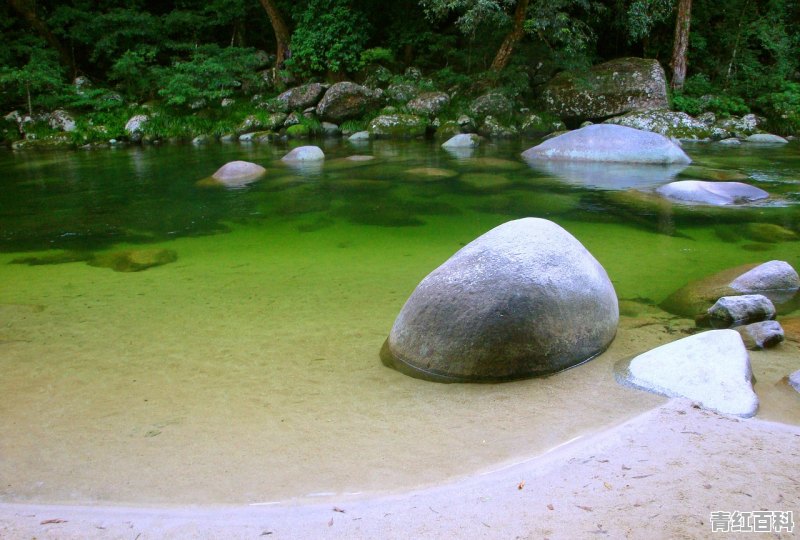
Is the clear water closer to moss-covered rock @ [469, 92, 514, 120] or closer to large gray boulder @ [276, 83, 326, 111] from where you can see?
moss-covered rock @ [469, 92, 514, 120]

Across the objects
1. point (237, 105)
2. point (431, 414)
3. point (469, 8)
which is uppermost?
point (469, 8)

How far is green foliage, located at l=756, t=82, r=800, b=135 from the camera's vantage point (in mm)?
14250

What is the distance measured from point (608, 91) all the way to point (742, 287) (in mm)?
12242

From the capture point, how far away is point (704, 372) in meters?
2.70

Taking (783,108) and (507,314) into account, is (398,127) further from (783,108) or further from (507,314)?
(507,314)

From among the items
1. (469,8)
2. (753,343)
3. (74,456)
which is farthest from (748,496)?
(469,8)

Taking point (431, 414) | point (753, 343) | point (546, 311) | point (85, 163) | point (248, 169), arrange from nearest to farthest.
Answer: point (431, 414) < point (546, 311) < point (753, 343) < point (248, 169) < point (85, 163)

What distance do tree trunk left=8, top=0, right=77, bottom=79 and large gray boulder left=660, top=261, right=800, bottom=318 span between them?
65.2 feet

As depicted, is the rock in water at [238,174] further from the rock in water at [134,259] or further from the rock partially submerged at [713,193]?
the rock partially submerged at [713,193]

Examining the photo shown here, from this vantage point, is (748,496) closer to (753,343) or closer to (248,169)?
(753,343)

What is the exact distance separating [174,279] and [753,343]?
4.06 metres

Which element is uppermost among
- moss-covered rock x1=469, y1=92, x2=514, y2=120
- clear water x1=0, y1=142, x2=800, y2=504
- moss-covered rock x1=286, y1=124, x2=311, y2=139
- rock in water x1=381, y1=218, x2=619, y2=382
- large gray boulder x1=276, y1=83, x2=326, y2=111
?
large gray boulder x1=276, y1=83, x2=326, y2=111

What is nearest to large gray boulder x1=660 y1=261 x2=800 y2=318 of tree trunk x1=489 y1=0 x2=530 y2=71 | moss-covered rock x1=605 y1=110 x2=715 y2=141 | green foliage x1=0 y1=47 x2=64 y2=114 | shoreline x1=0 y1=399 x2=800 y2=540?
shoreline x1=0 y1=399 x2=800 y2=540

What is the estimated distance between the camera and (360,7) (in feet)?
61.6
